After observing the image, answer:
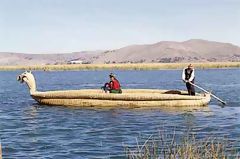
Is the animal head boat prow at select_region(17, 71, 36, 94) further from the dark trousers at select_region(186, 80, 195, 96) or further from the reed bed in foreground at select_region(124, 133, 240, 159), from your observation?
the reed bed in foreground at select_region(124, 133, 240, 159)

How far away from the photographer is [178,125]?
56.5 feet

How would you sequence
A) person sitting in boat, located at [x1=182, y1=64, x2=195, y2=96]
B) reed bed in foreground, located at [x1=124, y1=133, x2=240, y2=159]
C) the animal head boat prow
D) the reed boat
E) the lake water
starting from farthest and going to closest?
the animal head boat prow, person sitting in boat, located at [x1=182, y1=64, x2=195, y2=96], the reed boat, the lake water, reed bed in foreground, located at [x1=124, y1=133, x2=240, y2=159]

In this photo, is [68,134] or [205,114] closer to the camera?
[68,134]

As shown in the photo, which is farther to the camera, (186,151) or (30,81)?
(30,81)

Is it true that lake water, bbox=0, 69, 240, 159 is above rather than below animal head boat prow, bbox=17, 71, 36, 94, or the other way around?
below

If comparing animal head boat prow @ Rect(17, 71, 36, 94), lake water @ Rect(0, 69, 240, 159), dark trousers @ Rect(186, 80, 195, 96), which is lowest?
lake water @ Rect(0, 69, 240, 159)

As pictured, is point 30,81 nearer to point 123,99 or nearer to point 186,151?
point 123,99

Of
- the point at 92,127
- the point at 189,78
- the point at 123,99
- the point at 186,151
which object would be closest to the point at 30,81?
the point at 123,99

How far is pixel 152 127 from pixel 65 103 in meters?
7.55

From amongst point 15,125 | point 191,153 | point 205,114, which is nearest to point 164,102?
point 205,114

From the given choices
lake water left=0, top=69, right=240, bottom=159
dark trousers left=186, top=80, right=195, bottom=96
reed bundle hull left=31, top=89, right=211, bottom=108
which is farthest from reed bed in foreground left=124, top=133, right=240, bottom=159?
dark trousers left=186, top=80, right=195, bottom=96

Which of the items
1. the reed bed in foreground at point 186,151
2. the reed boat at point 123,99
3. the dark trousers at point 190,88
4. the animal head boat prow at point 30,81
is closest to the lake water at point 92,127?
the reed boat at point 123,99

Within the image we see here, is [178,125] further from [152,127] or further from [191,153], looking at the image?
[191,153]

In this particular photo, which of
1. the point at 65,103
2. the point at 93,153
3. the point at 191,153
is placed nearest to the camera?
the point at 191,153
